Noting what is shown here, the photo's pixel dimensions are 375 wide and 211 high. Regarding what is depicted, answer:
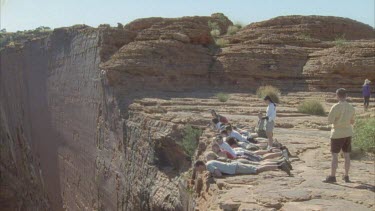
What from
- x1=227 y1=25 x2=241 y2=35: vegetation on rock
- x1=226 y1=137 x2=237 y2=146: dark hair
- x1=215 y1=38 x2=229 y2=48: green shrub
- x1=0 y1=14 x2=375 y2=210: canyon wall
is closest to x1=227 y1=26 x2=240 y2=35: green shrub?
x1=227 y1=25 x2=241 y2=35: vegetation on rock

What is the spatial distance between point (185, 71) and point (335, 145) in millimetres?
12070

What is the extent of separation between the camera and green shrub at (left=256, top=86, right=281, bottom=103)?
16.6 meters

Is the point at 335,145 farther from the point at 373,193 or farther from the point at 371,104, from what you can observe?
the point at 371,104

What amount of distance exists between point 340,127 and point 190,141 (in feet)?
15.3

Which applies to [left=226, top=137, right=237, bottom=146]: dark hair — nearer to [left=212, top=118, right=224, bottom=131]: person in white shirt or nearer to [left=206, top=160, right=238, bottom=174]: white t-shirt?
[left=212, top=118, right=224, bottom=131]: person in white shirt

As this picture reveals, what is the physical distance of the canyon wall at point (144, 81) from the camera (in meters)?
13.1

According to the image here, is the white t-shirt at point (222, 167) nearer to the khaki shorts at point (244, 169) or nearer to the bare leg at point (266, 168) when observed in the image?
the khaki shorts at point (244, 169)

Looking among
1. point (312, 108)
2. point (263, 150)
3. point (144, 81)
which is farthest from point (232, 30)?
point (263, 150)

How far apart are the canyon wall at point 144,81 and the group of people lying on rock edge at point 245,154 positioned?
203 centimetres

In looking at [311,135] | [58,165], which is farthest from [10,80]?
[311,135]

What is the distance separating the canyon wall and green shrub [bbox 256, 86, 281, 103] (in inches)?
48.6

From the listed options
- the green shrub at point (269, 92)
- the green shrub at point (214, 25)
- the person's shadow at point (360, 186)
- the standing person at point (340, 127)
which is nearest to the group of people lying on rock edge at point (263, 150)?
the standing person at point (340, 127)

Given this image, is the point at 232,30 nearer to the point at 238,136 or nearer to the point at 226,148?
the point at 238,136

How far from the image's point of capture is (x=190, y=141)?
11.2 meters
